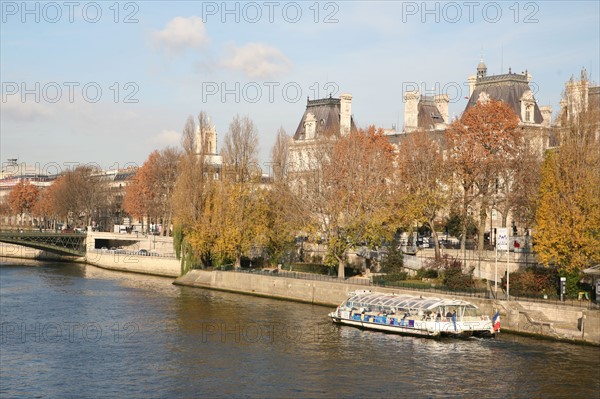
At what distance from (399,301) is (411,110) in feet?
163

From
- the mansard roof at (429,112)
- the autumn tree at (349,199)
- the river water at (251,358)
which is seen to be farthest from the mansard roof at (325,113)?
the river water at (251,358)

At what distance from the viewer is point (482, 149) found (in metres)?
69.9

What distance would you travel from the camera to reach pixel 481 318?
51250 millimetres

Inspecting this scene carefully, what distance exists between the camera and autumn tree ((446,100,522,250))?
228 feet

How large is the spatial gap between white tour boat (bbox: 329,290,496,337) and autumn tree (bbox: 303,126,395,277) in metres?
13.2

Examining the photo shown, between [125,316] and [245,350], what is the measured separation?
1659 cm

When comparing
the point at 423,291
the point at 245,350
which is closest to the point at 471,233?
the point at 423,291

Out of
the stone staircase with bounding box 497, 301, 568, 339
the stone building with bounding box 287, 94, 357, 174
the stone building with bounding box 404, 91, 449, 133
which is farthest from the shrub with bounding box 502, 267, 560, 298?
the stone building with bounding box 287, 94, 357, 174

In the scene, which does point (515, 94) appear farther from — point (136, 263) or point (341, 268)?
point (136, 263)

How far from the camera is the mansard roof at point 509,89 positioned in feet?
292

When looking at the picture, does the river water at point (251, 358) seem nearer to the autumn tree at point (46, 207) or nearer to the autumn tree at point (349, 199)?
the autumn tree at point (349, 199)

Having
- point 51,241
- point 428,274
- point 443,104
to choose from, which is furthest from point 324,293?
point 51,241

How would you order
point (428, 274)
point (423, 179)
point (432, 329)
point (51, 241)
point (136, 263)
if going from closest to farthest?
point (432, 329)
point (428, 274)
point (423, 179)
point (136, 263)
point (51, 241)

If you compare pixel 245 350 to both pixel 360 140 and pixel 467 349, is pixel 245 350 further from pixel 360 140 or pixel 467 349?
pixel 360 140
